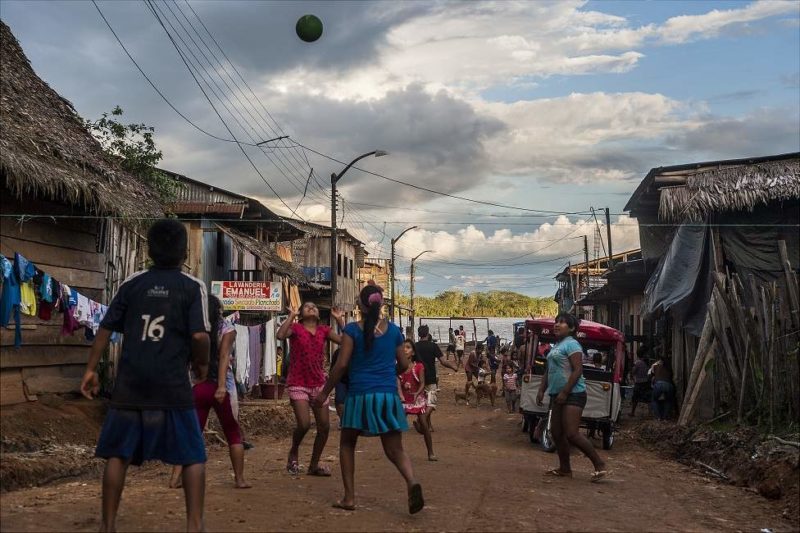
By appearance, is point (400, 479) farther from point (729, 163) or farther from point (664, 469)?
point (729, 163)

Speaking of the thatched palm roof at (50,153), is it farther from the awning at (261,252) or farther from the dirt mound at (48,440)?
the awning at (261,252)

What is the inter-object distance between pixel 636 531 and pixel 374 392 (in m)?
2.46

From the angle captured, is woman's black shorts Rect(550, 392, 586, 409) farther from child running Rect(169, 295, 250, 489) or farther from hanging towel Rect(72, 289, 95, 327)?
hanging towel Rect(72, 289, 95, 327)

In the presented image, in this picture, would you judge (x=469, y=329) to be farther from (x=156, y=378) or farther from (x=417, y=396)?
(x=156, y=378)

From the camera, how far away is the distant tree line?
113 meters

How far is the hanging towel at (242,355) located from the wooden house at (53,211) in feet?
13.3

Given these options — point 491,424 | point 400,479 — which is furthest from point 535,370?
point 400,479

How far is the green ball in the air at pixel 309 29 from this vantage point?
14.0 meters

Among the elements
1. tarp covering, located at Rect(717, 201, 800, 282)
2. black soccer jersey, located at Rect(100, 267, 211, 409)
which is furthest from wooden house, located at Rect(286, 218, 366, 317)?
black soccer jersey, located at Rect(100, 267, 211, 409)

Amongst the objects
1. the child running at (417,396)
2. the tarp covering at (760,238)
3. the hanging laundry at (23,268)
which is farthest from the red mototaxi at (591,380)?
the hanging laundry at (23,268)

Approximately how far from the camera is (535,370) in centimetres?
1720

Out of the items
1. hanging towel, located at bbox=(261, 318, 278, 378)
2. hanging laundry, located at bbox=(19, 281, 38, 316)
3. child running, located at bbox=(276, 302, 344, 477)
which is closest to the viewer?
child running, located at bbox=(276, 302, 344, 477)

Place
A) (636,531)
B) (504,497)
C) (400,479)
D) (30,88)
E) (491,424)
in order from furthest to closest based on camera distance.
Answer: (491,424)
(30,88)
(400,479)
(504,497)
(636,531)

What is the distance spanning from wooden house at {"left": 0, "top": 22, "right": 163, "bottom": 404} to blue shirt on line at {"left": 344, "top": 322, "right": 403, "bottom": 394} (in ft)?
17.6
